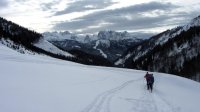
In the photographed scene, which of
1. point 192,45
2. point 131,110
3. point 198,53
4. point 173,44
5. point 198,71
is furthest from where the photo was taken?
point 173,44

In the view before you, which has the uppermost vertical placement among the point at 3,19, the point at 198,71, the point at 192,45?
the point at 3,19

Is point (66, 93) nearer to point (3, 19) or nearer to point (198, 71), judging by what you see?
point (198, 71)

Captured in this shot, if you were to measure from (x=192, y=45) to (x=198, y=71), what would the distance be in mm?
31901

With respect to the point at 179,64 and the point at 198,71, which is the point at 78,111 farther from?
the point at 179,64

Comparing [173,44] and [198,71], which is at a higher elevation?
[173,44]

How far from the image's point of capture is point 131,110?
1948cm

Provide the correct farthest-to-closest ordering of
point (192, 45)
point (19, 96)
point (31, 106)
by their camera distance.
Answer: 1. point (192, 45)
2. point (19, 96)
3. point (31, 106)

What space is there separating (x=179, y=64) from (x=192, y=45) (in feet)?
39.7

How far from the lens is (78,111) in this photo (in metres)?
16.3

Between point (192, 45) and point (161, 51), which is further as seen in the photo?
point (161, 51)

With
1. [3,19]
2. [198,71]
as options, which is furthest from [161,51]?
[3,19]

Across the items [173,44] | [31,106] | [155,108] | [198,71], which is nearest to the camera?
[31,106]

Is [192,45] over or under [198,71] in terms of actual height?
over

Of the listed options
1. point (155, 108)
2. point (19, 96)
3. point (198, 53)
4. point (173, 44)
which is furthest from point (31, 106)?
point (173, 44)
